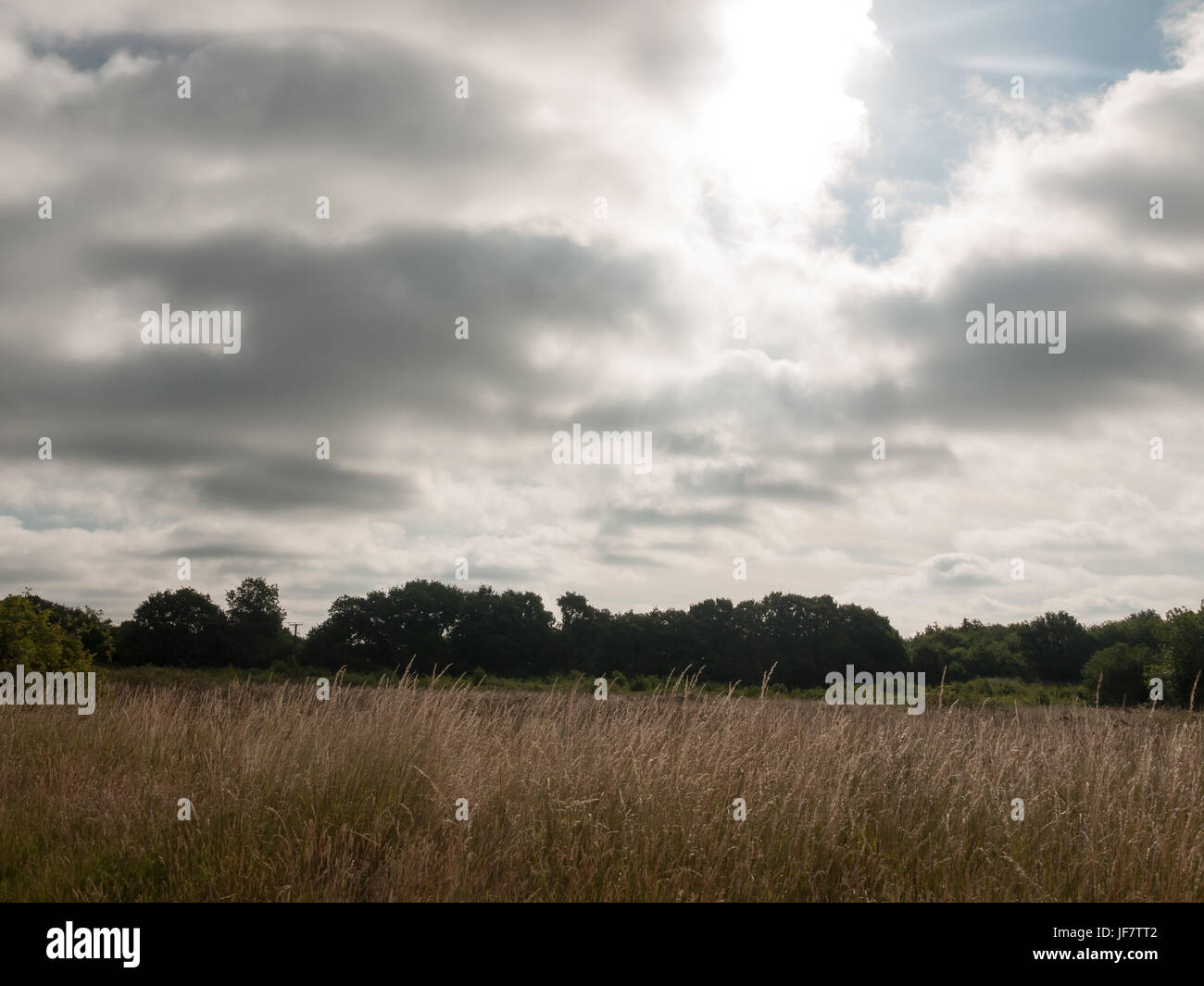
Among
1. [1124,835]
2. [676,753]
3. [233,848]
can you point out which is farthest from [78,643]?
[1124,835]

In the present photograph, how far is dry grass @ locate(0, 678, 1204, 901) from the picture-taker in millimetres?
6199

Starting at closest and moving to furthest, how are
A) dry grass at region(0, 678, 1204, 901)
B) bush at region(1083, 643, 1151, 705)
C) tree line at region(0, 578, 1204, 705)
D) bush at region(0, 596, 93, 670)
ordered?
dry grass at region(0, 678, 1204, 901), bush at region(0, 596, 93, 670), bush at region(1083, 643, 1151, 705), tree line at region(0, 578, 1204, 705)

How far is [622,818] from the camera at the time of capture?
22.4ft

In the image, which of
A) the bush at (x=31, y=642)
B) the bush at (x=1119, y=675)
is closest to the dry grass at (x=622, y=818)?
the bush at (x=31, y=642)

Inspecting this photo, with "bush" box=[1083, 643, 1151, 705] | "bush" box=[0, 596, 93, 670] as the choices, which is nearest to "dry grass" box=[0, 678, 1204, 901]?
"bush" box=[0, 596, 93, 670]

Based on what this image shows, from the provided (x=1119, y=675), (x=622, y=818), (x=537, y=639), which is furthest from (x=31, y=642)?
(x=1119, y=675)

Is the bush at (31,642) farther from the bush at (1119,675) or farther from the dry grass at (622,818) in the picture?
the bush at (1119,675)

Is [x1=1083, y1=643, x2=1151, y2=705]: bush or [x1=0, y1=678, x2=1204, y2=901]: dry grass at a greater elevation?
[x1=0, y1=678, x2=1204, y2=901]: dry grass

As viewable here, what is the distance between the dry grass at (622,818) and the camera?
244 inches

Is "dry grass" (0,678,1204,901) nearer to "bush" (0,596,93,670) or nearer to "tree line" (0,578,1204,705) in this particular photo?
"bush" (0,596,93,670)

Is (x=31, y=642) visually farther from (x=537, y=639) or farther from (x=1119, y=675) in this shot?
(x=1119, y=675)
